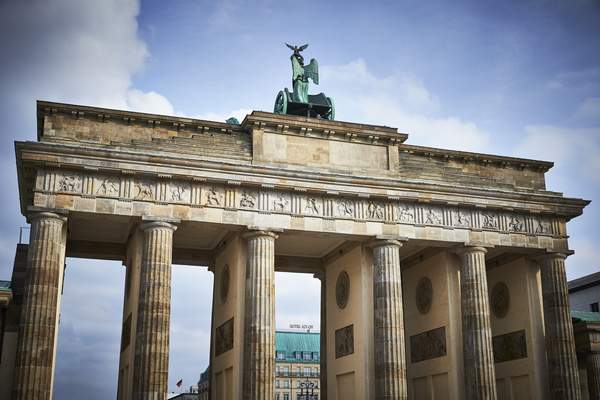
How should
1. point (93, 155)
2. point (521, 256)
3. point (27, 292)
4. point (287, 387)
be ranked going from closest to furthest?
point (27, 292)
point (93, 155)
point (521, 256)
point (287, 387)

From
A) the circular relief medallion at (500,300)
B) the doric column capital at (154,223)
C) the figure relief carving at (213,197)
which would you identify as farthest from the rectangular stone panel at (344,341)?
the doric column capital at (154,223)

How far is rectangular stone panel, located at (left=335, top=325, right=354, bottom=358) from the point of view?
33.2 metres

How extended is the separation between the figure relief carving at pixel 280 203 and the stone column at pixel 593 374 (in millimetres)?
18213

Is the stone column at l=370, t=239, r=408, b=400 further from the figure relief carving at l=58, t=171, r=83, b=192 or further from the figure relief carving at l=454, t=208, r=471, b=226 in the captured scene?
the figure relief carving at l=58, t=171, r=83, b=192

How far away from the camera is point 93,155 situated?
1112 inches

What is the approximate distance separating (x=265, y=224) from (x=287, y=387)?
58195 millimetres

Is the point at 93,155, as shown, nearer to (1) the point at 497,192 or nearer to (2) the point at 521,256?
(1) the point at 497,192

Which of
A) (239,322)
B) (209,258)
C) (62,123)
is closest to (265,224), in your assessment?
(239,322)

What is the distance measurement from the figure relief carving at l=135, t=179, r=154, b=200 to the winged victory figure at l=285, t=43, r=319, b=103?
31.5ft

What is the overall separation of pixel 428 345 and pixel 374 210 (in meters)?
8.13

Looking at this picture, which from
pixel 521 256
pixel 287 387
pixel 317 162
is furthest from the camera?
pixel 287 387

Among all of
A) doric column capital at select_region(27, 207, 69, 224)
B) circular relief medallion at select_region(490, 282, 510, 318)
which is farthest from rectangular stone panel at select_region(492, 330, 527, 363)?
doric column capital at select_region(27, 207, 69, 224)

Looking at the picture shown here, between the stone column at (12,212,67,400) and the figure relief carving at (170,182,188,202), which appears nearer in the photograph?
the stone column at (12,212,67,400)

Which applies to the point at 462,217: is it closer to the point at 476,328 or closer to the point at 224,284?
the point at 476,328
